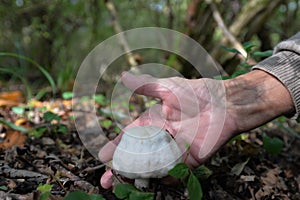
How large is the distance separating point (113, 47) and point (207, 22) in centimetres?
145

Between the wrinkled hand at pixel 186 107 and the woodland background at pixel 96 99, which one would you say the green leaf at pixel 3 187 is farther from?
the wrinkled hand at pixel 186 107

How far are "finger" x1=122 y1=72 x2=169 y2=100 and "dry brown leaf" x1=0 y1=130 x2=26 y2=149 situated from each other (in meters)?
0.85

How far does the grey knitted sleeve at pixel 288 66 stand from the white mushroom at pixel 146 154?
0.73 meters

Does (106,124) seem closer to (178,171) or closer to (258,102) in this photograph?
(258,102)

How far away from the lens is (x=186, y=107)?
1.94 m

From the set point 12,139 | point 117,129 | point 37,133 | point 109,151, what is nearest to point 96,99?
point 117,129

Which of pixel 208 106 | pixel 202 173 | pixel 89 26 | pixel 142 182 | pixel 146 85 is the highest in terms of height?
pixel 89 26

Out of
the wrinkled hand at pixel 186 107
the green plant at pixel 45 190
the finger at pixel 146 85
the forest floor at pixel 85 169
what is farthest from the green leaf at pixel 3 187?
the finger at pixel 146 85

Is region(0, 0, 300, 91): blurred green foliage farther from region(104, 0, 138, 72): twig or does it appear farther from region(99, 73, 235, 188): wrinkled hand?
region(99, 73, 235, 188): wrinkled hand

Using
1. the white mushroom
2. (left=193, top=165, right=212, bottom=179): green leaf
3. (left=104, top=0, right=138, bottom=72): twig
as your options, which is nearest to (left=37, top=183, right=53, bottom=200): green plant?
the white mushroom

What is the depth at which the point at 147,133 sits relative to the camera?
5.09 feet

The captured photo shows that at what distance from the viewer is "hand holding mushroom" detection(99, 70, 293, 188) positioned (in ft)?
6.03

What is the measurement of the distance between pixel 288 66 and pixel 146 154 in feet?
3.17

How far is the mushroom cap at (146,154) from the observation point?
4.93ft
